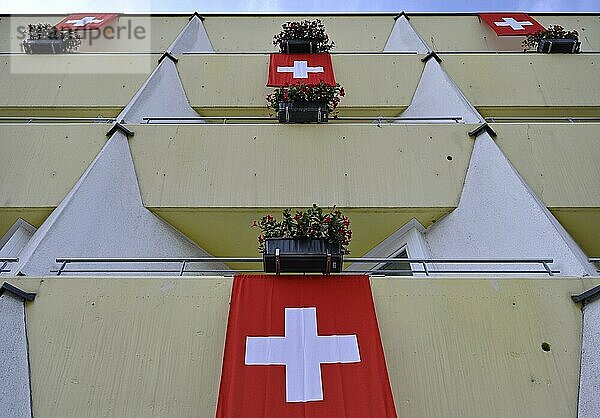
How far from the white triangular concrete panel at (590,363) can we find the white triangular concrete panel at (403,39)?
1016cm

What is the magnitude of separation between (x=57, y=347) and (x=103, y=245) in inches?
79.1

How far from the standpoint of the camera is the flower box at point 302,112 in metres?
9.02

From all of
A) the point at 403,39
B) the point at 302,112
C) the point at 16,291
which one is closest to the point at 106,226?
the point at 16,291

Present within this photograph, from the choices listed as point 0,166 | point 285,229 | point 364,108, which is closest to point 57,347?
point 285,229

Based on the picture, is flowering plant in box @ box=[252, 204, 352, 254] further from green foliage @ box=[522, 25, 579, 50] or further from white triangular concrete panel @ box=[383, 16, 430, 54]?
green foliage @ box=[522, 25, 579, 50]

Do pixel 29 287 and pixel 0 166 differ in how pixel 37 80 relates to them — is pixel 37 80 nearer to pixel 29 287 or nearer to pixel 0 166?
pixel 0 166

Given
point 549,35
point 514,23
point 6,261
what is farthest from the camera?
point 514,23

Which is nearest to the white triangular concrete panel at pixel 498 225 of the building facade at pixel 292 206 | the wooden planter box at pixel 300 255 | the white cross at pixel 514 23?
the building facade at pixel 292 206

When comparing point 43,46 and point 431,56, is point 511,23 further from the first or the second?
point 43,46

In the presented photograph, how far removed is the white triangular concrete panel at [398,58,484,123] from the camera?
9.82m

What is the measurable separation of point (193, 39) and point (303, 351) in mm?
13047

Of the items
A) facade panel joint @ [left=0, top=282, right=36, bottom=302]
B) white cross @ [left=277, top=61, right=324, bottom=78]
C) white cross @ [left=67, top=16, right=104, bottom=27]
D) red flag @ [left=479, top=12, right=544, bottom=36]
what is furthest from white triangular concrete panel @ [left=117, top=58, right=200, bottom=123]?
red flag @ [left=479, top=12, right=544, bottom=36]

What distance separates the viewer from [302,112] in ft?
29.6

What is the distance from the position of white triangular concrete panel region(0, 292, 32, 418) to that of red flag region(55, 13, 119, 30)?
12154 millimetres
